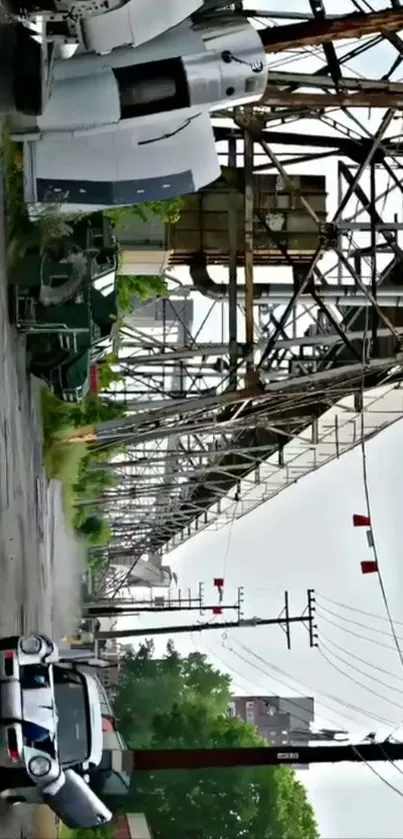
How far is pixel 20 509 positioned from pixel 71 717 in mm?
4572

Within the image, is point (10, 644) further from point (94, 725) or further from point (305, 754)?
point (305, 754)

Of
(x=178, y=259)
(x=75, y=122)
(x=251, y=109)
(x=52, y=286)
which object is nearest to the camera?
(x=75, y=122)

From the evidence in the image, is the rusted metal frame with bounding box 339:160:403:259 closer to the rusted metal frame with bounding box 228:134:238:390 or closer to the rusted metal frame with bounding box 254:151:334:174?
the rusted metal frame with bounding box 254:151:334:174

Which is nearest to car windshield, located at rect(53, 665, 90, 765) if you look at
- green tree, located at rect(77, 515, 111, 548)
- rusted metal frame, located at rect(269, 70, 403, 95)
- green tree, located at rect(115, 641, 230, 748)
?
rusted metal frame, located at rect(269, 70, 403, 95)

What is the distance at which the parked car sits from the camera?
39.2 feet

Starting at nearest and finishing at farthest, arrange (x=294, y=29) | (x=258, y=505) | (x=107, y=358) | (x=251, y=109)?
1. (x=294, y=29)
2. (x=251, y=109)
3. (x=107, y=358)
4. (x=258, y=505)

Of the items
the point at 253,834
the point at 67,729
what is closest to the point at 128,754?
the point at 67,729

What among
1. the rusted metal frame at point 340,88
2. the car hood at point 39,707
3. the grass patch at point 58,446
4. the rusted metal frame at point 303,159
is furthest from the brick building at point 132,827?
the rusted metal frame at point 340,88

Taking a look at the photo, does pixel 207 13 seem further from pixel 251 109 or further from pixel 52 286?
pixel 52 286

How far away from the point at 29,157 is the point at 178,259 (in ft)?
24.8

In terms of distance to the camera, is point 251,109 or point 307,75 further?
point 251,109

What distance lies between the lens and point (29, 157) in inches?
521

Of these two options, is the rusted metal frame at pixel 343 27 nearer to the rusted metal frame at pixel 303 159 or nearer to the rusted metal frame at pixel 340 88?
the rusted metal frame at pixel 340 88

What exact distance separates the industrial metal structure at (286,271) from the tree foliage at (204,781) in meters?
9.93
